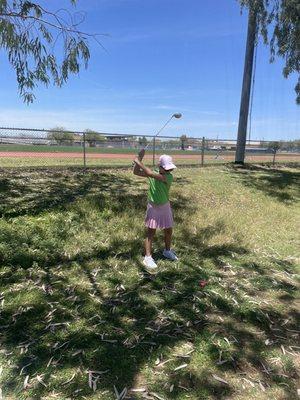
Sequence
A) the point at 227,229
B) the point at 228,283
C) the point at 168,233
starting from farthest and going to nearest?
1. the point at 227,229
2. the point at 168,233
3. the point at 228,283

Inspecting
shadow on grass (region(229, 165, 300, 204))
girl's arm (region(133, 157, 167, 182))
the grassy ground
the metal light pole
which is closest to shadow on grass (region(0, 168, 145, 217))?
the grassy ground

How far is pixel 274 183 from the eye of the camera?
12477mm

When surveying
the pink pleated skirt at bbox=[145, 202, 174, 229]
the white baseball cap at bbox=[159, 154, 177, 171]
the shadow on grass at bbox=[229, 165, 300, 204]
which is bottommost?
the shadow on grass at bbox=[229, 165, 300, 204]

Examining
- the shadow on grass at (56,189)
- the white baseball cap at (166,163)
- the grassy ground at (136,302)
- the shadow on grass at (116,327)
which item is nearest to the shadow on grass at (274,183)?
the grassy ground at (136,302)

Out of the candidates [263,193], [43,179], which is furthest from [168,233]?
[263,193]

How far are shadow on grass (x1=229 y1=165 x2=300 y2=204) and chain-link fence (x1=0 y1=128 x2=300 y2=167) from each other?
351cm

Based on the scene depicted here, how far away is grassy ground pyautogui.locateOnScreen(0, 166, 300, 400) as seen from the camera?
10.7 feet

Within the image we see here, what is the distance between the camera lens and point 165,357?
3543mm

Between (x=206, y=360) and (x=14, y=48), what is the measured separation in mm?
5934

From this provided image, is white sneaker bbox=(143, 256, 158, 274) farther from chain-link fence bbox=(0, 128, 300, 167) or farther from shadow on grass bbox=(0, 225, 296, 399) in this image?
chain-link fence bbox=(0, 128, 300, 167)

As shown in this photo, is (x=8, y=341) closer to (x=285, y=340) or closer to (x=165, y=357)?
(x=165, y=357)

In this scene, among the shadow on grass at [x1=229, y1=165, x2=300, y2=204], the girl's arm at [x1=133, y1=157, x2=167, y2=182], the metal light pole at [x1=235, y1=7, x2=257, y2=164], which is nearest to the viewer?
the girl's arm at [x1=133, y1=157, x2=167, y2=182]

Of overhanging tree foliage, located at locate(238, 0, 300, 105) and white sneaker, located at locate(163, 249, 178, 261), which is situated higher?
overhanging tree foliage, located at locate(238, 0, 300, 105)

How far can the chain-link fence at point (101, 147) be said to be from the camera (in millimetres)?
15258
